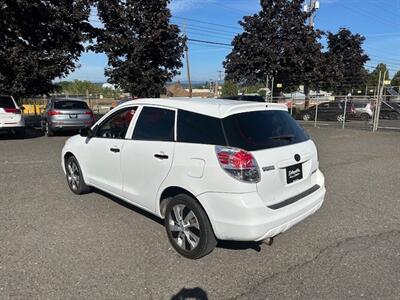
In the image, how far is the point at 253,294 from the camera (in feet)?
10.7

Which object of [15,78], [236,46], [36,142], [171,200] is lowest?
[36,142]

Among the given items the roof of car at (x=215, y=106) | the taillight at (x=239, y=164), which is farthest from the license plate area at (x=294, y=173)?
the roof of car at (x=215, y=106)

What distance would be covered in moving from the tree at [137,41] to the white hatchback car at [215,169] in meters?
14.3

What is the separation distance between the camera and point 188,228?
3.90 metres

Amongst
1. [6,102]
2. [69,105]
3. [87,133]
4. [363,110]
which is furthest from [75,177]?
[363,110]

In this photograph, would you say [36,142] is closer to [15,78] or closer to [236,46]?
[15,78]

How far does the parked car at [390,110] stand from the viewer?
23886mm

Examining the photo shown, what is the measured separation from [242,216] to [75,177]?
12.0 ft

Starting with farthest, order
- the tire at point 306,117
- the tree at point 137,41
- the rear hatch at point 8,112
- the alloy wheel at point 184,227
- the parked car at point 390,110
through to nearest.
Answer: the tire at point 306,117 < the parked car at point 390,110 < the tree at point 137,41 < the rear hatch at point 8,112 < the alloy wheel at point 184,227

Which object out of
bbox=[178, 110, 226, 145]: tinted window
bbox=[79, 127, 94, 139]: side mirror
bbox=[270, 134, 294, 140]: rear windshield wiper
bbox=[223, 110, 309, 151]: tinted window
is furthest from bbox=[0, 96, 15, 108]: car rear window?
bbox=[270, 134, 294, 140]: rear windshield wiper

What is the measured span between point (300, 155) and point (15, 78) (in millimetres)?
14844

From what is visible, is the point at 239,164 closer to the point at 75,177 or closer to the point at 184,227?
the point at 184,227

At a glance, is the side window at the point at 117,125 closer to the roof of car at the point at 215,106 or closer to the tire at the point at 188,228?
the roof of car at the point at 215,106

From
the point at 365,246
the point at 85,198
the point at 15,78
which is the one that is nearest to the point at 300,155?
the point at 365,246
